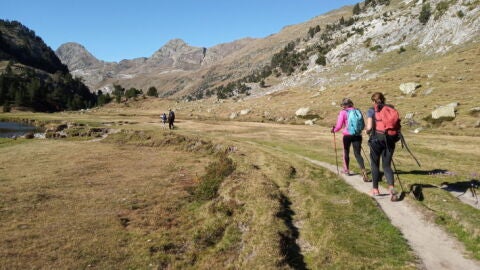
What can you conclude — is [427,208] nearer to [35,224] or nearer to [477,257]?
[477,257]

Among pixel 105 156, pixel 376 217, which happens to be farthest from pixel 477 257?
pixel 105 156

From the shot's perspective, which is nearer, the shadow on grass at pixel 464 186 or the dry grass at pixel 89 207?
the dry grass at pixel 89 207

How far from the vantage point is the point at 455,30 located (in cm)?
9775

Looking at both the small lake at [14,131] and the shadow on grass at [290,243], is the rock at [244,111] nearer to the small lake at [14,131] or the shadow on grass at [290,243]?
the small lake at [14,131]

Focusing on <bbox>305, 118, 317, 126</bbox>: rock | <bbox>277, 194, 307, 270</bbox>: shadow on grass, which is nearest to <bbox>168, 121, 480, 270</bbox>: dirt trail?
<bbox>277, 194, 307, 270</bbox>: shadow on grass

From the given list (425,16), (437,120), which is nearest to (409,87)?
(437,120)

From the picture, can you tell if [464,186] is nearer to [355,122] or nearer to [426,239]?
[355,122]

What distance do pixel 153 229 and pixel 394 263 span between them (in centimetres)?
1052

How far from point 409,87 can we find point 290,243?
60883mm

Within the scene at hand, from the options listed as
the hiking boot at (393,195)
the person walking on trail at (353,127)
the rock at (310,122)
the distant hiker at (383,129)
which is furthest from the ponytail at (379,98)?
the rock at (310,122)

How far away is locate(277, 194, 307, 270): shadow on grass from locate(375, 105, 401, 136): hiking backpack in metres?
5.20

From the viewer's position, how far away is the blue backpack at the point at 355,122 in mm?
18844

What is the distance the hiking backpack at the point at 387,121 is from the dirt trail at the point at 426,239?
3.01 m

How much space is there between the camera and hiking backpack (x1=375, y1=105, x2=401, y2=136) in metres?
15.2
